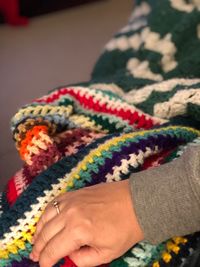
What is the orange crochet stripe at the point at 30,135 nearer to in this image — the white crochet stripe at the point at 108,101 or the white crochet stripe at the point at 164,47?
the white crochet stripe at the point at 108,101

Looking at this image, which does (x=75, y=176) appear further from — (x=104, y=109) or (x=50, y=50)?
(x=50, y=50)

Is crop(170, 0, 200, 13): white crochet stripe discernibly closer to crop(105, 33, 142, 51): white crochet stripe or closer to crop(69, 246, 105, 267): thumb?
crop(105, 33, 142, 51): white crochet stripe


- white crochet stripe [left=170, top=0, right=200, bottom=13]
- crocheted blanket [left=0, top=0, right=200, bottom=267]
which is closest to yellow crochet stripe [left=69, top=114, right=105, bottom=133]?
crocheted blanket [left=0, top=0, right=200, bottom=267]

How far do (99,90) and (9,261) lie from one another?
0.99ft

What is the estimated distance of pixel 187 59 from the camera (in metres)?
0.76

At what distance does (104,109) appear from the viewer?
0.70 meters

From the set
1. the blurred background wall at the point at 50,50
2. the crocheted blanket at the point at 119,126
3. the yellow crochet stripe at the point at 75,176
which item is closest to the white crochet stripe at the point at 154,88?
the crocheted blanket at the point at 119,126

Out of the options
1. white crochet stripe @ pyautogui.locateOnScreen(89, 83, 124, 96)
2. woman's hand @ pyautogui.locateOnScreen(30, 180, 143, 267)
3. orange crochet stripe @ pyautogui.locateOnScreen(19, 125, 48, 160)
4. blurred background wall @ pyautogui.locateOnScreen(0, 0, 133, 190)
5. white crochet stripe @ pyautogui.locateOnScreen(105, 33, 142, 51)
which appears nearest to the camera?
woman's hand @ pyautogui.locateOnScreen(30, 180, 143, 267)

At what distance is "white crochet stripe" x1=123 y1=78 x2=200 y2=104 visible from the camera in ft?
2.31

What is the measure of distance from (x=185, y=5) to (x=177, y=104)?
27 centimetres

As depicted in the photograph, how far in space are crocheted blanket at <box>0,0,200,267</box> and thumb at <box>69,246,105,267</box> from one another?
0.02 m

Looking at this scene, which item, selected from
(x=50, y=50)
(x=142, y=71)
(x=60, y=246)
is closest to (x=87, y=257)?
(x=60, y=246)

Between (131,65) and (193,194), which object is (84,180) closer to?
(193,194)

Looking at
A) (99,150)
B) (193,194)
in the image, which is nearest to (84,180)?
(99,150)
